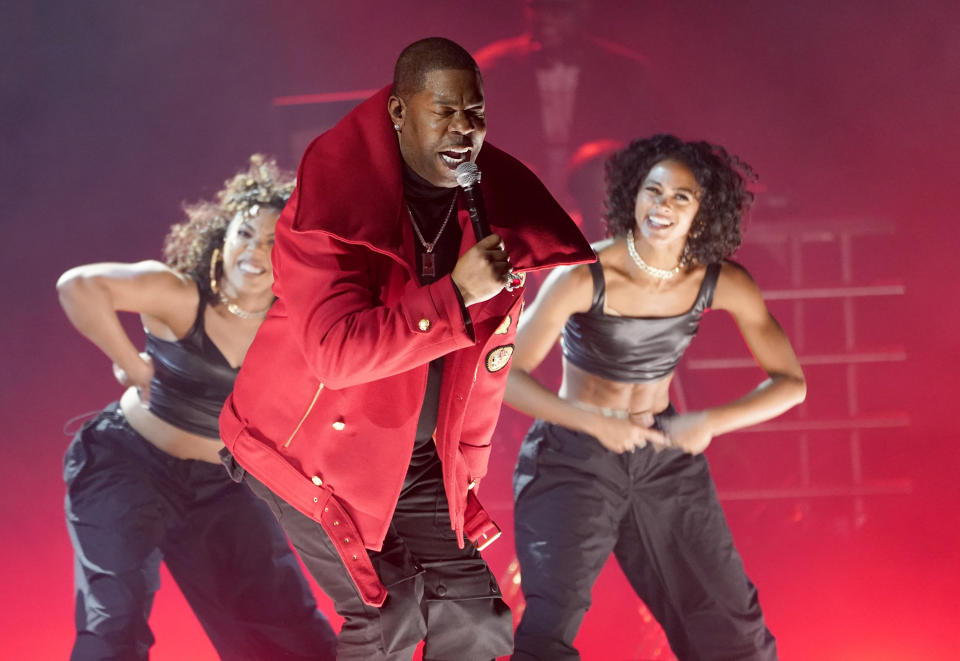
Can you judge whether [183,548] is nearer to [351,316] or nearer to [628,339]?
[628,339]

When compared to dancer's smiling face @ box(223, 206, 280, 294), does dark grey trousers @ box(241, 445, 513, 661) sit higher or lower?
lower

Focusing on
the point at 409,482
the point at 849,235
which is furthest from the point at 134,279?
the point at 849,235

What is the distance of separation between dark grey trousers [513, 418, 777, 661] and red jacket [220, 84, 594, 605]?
34.7 inches

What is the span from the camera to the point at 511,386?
335cm

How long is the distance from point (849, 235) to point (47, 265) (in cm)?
337

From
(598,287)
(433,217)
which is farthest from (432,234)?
(598,287)

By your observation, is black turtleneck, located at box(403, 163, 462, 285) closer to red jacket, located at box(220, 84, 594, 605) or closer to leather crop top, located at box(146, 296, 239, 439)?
red jacket, located at box(220, 84, 594, 605)

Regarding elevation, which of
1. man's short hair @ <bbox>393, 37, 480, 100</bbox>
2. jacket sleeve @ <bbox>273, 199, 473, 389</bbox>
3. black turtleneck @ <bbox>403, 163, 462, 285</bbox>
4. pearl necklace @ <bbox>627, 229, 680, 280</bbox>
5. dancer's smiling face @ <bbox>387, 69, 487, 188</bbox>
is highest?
man's short hair @ <bbox>393, 37, 480, 100</bbox>

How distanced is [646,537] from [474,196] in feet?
5.48

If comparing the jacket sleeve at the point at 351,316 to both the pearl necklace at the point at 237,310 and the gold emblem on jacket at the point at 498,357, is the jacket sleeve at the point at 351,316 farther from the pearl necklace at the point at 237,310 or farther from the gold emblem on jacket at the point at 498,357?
the pearl necklace at the point at 237,310

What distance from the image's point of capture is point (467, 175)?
2066 mm

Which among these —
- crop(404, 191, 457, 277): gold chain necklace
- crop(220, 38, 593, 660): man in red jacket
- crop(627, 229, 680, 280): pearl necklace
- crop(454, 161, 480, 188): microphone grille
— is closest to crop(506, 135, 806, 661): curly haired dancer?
crop(627, 229, 680, 280): pearl necklace

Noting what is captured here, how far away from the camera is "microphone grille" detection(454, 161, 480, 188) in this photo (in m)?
2.06

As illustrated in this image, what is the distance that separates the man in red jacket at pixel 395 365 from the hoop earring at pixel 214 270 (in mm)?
1143
